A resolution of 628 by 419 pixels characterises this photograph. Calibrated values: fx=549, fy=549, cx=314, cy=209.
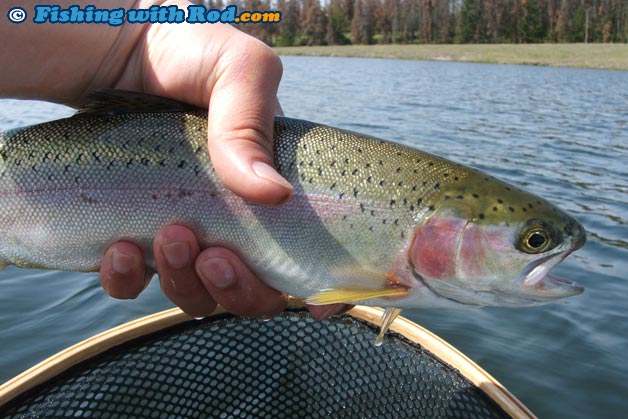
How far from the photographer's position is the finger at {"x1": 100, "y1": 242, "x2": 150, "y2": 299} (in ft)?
8.11

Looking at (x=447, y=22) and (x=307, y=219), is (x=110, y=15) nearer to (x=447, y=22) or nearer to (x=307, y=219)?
(x=307, y=219)

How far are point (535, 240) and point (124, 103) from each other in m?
1.96

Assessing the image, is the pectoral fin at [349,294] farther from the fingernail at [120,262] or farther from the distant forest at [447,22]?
the distant forest at [447,22]

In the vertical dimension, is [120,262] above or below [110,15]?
below

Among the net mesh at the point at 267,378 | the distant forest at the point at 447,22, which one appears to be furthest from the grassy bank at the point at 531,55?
the net mesh at the point at 267,378

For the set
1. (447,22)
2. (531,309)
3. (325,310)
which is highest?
(447,22)

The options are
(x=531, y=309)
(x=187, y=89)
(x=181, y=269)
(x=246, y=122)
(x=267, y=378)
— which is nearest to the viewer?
(x=246, y=122)

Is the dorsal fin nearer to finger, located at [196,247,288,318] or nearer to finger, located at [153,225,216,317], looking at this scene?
finger, located at [153,225,216,317]

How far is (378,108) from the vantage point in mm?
21469

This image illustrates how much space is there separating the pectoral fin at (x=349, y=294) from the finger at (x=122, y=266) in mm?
814

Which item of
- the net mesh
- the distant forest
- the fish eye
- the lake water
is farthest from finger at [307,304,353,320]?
the distant forest

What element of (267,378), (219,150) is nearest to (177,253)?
(219,150)

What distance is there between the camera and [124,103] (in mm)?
2578

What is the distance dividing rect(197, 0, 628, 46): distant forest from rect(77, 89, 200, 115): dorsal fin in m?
87.8
